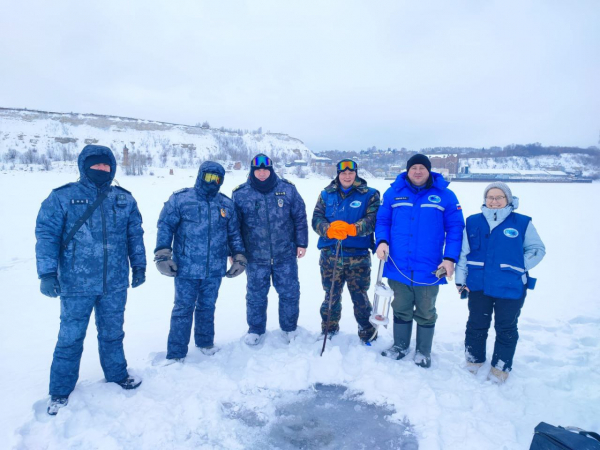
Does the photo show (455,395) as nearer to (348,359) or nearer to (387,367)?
(387,367)

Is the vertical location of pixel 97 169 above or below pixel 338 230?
above

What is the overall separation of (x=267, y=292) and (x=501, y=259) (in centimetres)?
223

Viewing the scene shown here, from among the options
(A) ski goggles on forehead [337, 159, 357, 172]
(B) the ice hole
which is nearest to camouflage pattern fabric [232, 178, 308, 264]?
(A) ski goggles on forehead [337, 159, 357, 172]

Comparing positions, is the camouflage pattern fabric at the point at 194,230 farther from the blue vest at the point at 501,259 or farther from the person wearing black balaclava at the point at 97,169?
the blue vest at the point at 501,259

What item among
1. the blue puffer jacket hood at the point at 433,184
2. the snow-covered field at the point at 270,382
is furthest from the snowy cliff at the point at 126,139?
A: the blue puffer jacket hood at the point at 433,184

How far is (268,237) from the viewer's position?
11.4ft

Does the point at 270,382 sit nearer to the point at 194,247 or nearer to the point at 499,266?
the point at 194,247

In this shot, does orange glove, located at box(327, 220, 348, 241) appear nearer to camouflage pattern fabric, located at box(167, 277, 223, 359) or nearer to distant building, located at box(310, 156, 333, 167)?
camouflage pattern fabric, located at box(167, 277, 223, 359)

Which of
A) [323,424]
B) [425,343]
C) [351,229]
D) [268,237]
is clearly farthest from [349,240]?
[323,424]

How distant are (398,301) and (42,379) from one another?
3203 millimetres

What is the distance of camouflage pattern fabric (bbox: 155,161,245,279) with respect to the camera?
10.0 feet

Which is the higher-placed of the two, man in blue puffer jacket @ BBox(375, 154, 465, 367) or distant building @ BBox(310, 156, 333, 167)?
distant building @ BBox(310, 156, 333, 167)

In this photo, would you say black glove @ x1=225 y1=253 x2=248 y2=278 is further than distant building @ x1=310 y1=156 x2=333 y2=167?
No

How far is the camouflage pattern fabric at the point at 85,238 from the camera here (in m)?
2.36
